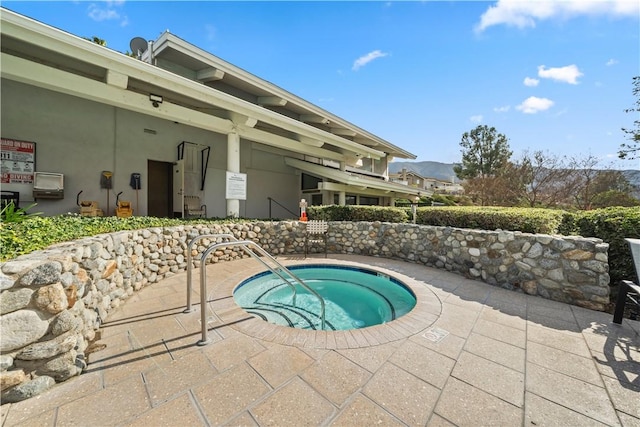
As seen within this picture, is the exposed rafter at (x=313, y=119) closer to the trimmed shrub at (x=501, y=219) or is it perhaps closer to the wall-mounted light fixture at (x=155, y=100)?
the wall-mounted light fixture at (x=155, y=100)

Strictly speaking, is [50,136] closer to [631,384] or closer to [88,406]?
[88,406]

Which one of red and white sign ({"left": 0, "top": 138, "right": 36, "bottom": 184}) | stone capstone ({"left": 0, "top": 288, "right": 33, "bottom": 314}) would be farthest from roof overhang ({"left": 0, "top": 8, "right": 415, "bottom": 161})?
stone capstone ({"left": 0, "top": 288, "right": 33, "bottom": 314})

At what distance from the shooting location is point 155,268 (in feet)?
15.9

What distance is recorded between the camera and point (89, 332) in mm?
2727

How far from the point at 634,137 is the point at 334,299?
51.5ft

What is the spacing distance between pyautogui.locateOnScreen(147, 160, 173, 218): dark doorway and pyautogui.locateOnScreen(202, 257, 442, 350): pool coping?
6527 millimetres

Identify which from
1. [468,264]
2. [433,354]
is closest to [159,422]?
[433,354]

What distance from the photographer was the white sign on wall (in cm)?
753

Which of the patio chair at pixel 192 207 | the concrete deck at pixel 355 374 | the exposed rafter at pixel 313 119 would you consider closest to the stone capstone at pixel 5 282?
the concrete deck at pixel 355 374

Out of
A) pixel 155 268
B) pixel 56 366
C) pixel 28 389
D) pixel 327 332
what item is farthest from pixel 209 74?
pixel 327 332

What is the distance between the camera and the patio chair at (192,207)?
8.91 metres

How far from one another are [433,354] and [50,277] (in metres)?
3.89

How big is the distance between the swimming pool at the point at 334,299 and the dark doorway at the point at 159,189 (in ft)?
20.5

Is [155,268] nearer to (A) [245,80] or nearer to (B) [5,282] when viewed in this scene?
(B) [5,282]
